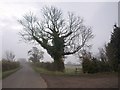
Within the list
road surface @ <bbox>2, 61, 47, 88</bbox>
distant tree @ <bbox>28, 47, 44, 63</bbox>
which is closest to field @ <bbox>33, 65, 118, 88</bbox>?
road surface @ <bbox>2, 61, 47, 88</bbox>

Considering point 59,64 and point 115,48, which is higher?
point 115,48

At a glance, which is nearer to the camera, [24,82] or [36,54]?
[24,82]

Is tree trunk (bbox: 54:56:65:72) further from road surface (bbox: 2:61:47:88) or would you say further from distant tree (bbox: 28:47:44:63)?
distant tree (bbox: 28:47:44:63)

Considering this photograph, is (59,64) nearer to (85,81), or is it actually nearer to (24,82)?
(24,82)

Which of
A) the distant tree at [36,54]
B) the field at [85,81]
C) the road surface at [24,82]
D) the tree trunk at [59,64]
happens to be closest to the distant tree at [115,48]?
the field at [85,81]

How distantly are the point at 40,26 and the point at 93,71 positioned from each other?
1709 cm

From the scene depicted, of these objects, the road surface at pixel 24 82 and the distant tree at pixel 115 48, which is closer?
the road surface at pixel 24 82

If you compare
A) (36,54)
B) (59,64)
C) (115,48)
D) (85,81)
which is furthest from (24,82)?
(36,54)

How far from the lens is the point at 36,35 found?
46469 mm

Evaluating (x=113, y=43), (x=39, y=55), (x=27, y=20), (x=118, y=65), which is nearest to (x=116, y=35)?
(x=113, y=43)

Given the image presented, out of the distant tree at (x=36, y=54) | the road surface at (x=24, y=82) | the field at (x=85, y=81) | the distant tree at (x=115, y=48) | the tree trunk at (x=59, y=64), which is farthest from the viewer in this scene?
the distant tree at (x=36, y=54)

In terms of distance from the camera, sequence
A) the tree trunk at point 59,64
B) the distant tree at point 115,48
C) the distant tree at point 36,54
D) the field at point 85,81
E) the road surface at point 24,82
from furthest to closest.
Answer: the distant tree at point 36,54
the tree trunk at point 59,64
the distant tree at point 115,48
the road surface at point 24,82
the field at point 85,81

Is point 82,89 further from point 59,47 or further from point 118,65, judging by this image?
point 59,47

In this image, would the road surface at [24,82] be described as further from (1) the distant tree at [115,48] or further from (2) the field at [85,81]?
(1) the distant tree at [115,48]
